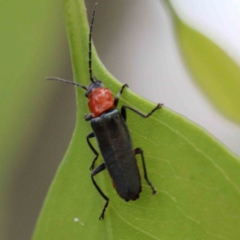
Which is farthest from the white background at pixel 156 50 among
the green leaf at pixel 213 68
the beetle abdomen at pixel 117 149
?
the beetle abdomen at pixel 117 149

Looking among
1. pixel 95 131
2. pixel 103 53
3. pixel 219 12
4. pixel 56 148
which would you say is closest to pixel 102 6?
pixel 103 53

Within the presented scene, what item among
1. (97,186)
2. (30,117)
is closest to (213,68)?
(97,186)

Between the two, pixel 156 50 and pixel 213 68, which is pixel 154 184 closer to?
pixel 213 68

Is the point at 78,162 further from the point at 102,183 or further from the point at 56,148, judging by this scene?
the point at 56,148

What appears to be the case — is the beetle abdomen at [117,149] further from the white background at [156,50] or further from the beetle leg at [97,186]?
the white background at [156,50]

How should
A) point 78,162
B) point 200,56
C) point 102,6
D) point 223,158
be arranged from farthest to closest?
1. point 102,6
2. point 200,56
3. point 78,162
4. point 223,158

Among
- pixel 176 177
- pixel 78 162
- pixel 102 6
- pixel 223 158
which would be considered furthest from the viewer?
pixel 102 6

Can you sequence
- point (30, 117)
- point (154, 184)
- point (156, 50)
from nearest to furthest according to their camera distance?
point (154, 184), point (156, 50), point (30, 117)
